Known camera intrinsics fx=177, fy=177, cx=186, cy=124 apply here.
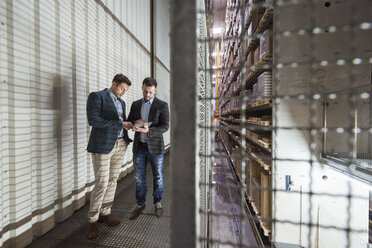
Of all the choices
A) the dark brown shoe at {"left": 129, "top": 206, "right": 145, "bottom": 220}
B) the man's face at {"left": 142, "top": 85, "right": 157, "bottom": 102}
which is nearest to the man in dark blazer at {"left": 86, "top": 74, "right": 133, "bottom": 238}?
the man's face at {"left": 142, "top": 85, "right": 157, "bottom": 102}


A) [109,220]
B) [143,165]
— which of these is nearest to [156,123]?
[143,165]

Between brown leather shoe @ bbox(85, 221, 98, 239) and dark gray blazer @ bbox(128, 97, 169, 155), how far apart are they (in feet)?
2.74

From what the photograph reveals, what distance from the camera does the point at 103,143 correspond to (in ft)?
5.64

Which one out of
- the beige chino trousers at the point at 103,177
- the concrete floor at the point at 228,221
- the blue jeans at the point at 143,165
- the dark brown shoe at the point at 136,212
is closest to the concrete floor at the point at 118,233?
the dark brown shoe at the point at 136,212

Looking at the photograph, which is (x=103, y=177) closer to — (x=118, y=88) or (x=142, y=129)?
(x=142, y=129)

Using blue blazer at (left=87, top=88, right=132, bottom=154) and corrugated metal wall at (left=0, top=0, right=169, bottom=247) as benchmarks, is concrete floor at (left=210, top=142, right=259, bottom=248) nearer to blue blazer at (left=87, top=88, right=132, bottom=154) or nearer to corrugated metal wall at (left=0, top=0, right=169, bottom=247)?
blue blazer at (left=87, top=88, right=132, bottom=154)

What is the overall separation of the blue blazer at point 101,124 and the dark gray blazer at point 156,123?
388 millimetres

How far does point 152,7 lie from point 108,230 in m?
5.45

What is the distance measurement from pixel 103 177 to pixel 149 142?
58 cm

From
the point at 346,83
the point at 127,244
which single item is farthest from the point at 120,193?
the point at 346,83

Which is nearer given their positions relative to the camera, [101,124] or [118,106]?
[101,124]

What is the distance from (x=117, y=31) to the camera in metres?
3.34

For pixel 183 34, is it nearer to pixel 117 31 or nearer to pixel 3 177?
pixel 3 177

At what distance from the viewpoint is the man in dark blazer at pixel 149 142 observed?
207 centimetres
